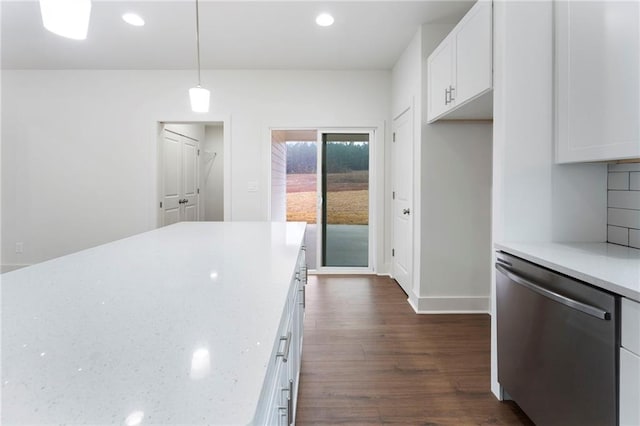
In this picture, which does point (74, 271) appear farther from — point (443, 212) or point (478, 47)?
point (443, 212)

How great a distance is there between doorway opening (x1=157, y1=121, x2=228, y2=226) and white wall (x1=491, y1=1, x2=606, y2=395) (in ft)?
11.4

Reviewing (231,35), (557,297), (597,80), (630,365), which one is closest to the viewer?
(630,365)

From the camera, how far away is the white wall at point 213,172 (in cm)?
754

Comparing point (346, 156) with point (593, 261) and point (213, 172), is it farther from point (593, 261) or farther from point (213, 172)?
point (213, 172)

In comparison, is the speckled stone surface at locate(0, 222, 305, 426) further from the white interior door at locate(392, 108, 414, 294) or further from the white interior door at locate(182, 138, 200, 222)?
the white interior door at locate(182, 138, 200, 222)

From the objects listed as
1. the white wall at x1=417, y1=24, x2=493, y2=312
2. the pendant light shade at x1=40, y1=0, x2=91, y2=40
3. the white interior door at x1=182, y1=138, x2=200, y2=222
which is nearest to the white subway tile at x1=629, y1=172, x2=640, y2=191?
the white wall at x1=417, y1=24, x2=493, y2=312

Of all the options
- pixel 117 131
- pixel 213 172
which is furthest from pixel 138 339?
pixel 213 172

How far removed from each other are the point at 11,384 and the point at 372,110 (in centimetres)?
Result: 446

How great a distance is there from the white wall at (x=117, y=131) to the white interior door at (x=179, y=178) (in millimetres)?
448

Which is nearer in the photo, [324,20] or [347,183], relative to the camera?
[324,20]

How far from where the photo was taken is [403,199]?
157 inches

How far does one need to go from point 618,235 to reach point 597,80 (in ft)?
2.55

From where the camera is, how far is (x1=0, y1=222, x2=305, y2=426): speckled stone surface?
0.46 m

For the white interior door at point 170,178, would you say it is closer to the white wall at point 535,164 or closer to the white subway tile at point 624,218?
the white wall at point 535,164
